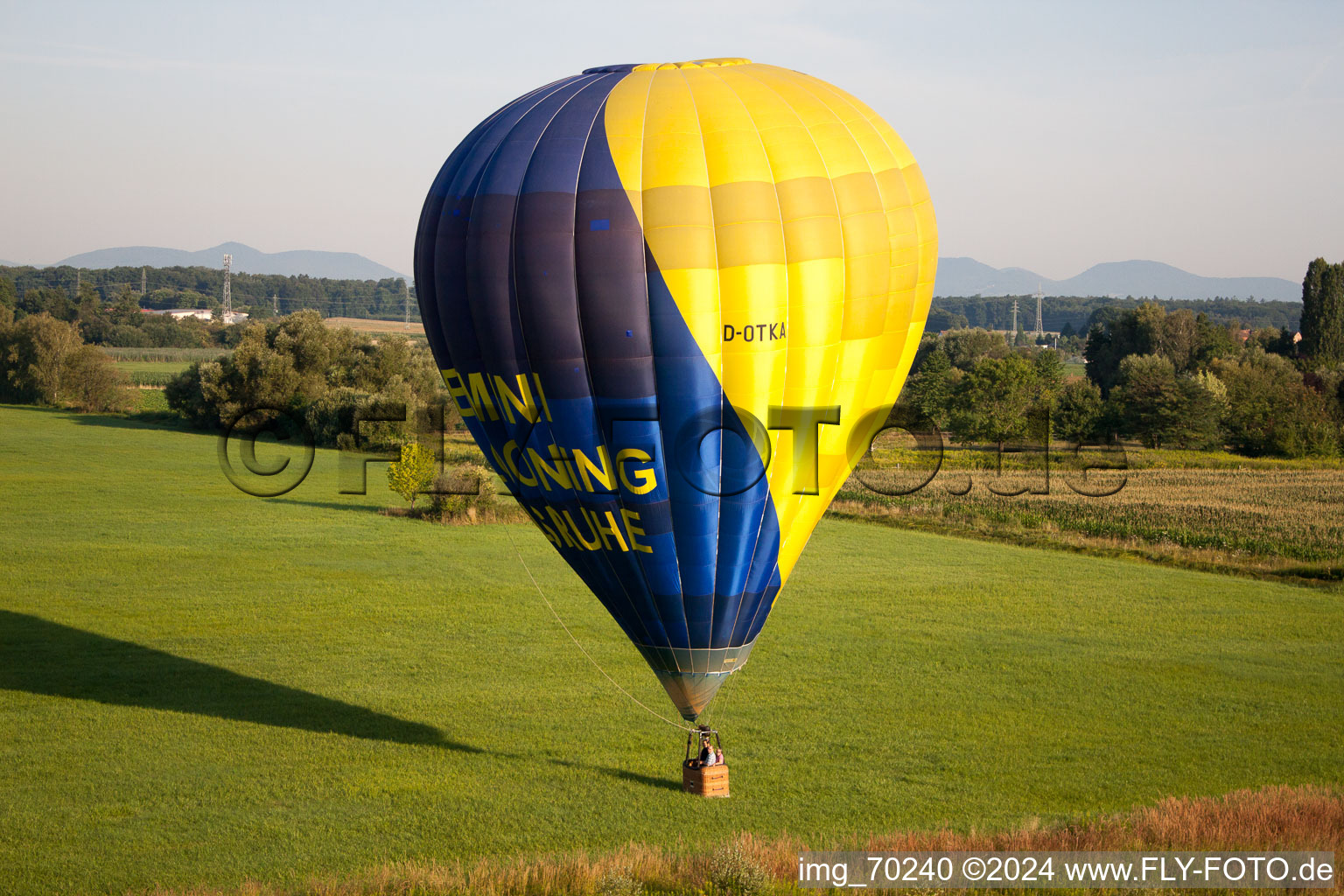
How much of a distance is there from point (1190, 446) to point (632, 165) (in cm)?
5697

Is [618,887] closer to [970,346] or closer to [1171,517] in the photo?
[1171,517]

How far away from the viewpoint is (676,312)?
13.0 meters

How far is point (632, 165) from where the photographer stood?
13141mm

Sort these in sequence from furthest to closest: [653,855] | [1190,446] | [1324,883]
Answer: [1190,446] → [653,855] → [1324,883]

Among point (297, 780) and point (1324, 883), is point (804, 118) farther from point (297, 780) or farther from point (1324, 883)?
point (297, 780)

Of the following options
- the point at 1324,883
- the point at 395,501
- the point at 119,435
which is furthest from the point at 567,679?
the point at 119,435

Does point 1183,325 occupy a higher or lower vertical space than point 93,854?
higher

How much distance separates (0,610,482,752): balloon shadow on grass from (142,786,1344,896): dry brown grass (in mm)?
4728

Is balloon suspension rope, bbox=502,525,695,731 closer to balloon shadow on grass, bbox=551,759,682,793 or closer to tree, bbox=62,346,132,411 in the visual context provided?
balloon shadow on grass, bbox=551,759,682,793

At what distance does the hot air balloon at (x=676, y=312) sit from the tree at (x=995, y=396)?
2134 inches

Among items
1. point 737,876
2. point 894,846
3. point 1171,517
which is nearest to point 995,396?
point 1171,517

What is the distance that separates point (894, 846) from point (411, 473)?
28600mm

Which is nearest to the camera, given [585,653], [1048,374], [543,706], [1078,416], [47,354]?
[543,706]

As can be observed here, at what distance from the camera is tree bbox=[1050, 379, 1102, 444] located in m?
65.9
